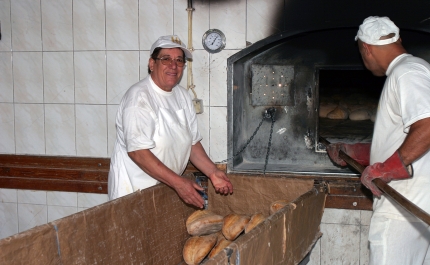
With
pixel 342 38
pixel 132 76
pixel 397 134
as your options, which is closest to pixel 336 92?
pixel 342 38

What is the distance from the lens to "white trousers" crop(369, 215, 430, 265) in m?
2.37

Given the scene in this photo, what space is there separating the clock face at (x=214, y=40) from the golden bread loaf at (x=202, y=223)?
1.29 meters

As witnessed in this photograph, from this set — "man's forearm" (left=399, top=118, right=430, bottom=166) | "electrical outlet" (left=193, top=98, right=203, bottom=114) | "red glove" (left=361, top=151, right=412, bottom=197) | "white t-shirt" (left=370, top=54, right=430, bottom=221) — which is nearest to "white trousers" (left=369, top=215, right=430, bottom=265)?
"white t-shirt" (left=370, top=54, right=430, bottom=221)

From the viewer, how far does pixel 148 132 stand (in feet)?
8.89

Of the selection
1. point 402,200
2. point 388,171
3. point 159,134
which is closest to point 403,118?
point 388,171

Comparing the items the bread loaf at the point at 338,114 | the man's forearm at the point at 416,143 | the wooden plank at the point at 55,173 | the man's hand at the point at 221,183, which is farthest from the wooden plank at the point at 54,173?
the bread loaf at the point at 338,114

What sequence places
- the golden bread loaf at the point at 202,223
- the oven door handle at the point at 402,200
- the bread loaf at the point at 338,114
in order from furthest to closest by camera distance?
the bread loaf at the point at 338,114 < the golden bread loaf at the point at 202,223 < the oven door handle at the point at 402,200

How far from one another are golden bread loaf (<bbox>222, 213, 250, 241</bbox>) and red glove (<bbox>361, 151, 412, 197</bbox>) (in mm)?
781

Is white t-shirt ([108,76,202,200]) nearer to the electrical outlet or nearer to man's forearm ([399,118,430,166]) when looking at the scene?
the electrical outlet

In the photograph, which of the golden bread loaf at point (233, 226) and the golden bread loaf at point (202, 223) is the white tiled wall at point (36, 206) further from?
the golden bread loaf at point (233, 226)

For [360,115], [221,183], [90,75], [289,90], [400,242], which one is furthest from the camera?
[360,115]

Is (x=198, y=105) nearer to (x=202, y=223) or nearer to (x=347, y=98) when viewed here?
(x=202, y=223)

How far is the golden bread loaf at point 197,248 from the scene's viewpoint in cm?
270

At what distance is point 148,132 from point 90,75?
138 cm
